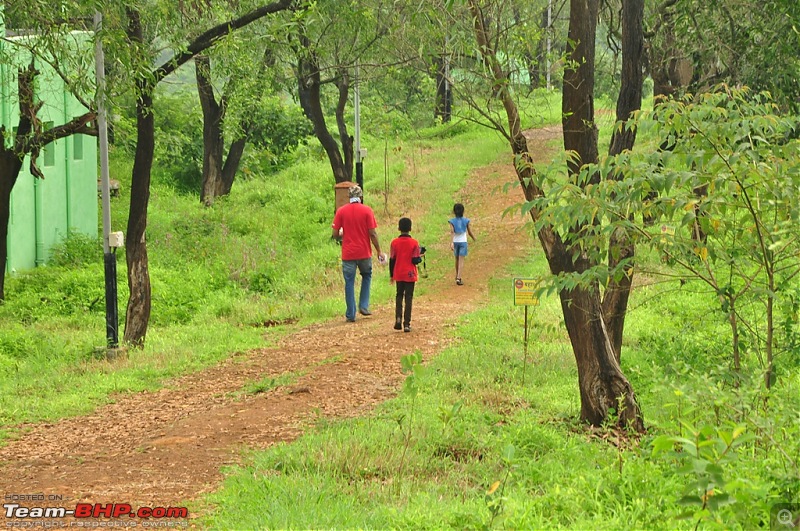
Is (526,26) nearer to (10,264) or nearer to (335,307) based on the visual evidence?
(335,307)

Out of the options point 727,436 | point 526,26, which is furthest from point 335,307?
point 727,436

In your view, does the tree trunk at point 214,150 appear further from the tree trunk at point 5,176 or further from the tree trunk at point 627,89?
the tree trunk at point 627,89

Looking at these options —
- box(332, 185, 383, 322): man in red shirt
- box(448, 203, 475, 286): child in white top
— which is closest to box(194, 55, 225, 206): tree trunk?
box(448, 203, 475, 286): child in white top

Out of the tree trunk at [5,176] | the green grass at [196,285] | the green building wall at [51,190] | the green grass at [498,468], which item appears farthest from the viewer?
the green building wall at [51,190]

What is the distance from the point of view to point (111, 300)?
12.3m

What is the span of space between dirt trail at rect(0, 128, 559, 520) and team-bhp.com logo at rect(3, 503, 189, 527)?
156mm

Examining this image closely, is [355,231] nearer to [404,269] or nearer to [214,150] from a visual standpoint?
[404,269]

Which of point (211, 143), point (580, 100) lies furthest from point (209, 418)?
point (211, 143)

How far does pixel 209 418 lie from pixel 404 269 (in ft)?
15.2

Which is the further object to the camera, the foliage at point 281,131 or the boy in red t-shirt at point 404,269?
the foliage at point 281,131

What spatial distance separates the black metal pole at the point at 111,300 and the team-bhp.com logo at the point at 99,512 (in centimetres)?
650

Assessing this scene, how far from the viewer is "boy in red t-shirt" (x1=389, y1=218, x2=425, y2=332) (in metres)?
12.6

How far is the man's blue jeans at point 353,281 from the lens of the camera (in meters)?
13.3

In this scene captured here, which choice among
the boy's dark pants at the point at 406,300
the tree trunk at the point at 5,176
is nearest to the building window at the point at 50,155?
the tree trunk at the point at 5,176
